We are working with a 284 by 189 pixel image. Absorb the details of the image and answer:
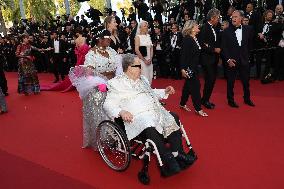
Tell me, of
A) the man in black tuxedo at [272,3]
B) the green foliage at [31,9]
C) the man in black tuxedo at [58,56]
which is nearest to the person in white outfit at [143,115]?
the man in black tuxedo at [272,3]

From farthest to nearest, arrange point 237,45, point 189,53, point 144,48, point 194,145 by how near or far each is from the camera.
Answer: point 144,48
point 237,45
point 189,53
point 194,145

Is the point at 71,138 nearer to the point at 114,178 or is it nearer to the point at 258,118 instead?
the point at 114,178

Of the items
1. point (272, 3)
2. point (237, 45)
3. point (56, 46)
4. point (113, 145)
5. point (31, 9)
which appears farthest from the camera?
point (31, 9)

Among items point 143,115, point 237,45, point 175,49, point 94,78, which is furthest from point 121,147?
point 175,49

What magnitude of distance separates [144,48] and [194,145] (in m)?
2.34

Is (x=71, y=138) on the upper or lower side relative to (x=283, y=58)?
lower

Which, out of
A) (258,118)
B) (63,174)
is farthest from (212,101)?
(63,174)

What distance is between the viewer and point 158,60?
9.27m

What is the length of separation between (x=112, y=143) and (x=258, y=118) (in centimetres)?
245

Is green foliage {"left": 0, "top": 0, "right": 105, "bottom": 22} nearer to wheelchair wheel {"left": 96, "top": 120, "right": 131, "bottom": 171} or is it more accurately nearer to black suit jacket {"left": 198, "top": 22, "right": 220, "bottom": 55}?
black suit jacket {"left": 198, "top": 22, "right": 220, "bottom": 55}

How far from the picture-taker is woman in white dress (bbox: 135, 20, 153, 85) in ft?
19.3

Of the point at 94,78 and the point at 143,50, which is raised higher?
the point at 143,50

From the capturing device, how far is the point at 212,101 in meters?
6.27

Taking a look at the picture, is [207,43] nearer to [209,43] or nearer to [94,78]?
[209,43]
